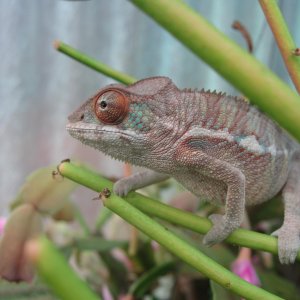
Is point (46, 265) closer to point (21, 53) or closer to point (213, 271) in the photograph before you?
point (213, 271)

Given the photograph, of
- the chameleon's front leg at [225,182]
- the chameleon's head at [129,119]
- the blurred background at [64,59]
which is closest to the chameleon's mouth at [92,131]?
the chameleon's head at [129,119]

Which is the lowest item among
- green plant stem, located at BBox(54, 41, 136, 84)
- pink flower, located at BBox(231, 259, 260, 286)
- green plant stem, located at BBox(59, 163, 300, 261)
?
pink flower, located at BBox(231, 259, 260, 286)

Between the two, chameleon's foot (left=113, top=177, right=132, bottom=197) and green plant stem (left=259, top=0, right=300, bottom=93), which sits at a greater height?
green plant stem (left=259, top=0, right=300, bottom=93)

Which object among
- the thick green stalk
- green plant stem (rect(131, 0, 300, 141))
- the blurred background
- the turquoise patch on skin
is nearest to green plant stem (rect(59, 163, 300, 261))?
the thick green stalk

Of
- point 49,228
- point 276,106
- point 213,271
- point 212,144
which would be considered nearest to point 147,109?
point 212,144

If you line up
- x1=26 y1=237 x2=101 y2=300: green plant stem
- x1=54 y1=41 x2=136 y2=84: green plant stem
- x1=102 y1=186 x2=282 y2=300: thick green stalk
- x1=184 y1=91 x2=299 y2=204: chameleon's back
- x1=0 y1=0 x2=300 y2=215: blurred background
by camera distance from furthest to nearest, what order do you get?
1. x1=0 y1=0 x2=300 y2=215: blurred background
2. x1=184 y1=91 x2=299 y2=204: chameleon's back
3. x1=54 y1=41 x2=136 y2=84: green plant stem
4. x1=102 y1=186 x2=282 y2=300: thick green stalk
5. x1=26 y1=237 x2=101 y2=300: green plant stem

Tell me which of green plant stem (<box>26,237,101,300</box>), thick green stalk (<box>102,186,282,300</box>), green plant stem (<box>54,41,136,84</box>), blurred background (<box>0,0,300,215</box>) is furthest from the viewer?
blurred background (<box>0,0,300,215</box>)

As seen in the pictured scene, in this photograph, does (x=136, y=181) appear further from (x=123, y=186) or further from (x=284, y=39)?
(x=284, y=39)

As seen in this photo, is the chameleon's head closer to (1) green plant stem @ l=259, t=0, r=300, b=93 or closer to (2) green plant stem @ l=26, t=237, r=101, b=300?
(1) green plant stem @ l=259, t=0, r=300, b=93
